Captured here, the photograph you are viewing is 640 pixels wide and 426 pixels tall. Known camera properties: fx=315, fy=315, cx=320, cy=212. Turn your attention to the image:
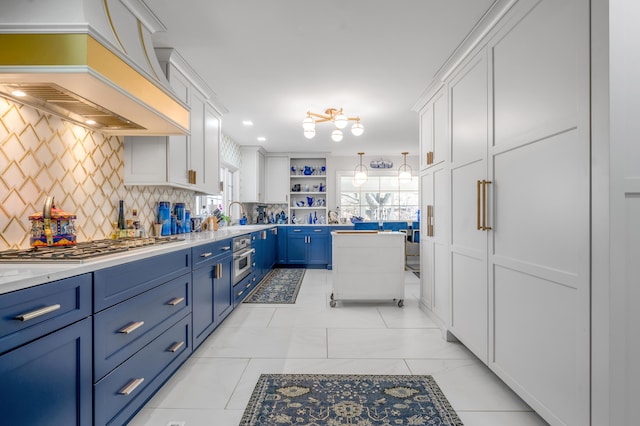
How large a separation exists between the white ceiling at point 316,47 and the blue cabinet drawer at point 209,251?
5.42 ft

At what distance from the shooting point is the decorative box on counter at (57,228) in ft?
5.91

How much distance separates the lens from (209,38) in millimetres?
2473

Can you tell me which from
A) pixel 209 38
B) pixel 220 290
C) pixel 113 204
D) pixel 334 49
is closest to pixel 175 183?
pixel 113 204

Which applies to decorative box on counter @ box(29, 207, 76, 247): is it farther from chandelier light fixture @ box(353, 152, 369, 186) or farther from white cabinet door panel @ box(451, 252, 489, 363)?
chandelier light fixture @ box(353, 152, 369, 186)

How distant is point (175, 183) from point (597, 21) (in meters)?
2.91

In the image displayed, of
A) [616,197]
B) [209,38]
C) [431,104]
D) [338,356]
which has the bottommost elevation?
[338,356]

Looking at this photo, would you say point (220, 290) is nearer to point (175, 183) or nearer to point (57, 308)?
point (175, 183)

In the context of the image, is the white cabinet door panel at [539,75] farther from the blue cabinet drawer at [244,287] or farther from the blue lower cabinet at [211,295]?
the blue cabinet drawer at [244,287]

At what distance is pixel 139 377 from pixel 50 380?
0.60 m

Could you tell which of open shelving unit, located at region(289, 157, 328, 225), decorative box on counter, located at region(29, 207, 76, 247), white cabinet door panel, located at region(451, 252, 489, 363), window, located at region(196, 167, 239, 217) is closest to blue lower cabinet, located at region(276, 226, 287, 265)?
open shelving unit, located at region(289, 157, 328, 225)

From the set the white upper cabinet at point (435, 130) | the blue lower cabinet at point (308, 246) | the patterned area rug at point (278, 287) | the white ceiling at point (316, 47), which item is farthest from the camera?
the blue lower cabinet at point (308, 246)

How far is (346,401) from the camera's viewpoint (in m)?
1.82

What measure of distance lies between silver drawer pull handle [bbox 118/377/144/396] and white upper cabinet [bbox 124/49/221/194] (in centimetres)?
161

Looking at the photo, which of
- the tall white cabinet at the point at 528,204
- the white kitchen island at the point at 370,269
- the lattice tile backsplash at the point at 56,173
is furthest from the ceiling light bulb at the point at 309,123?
the lattice tile backsplash at the point at 56,173
